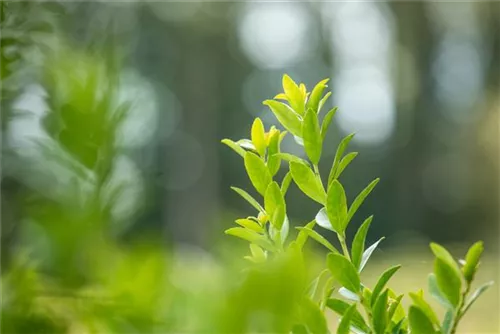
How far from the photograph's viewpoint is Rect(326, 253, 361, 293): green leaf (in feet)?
0.74

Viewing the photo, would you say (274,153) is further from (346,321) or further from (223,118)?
(223,118)

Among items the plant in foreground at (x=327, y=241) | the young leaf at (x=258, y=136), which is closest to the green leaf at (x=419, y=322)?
the plant in foreground at (x=327, y=241)

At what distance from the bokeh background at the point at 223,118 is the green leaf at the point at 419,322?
0.30ft

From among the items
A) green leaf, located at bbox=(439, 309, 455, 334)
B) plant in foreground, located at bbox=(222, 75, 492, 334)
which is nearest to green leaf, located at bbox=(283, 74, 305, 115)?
plant in foreground, located at bbox=(222, 75, 492, 334)

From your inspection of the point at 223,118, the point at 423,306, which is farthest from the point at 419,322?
the point at 223,118

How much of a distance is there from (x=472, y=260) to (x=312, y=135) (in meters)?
0.08

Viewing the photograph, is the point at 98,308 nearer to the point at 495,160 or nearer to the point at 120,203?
the point at 120,203

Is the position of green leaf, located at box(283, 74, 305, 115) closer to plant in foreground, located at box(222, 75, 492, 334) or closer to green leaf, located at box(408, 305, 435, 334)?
plant in foreground, located at box(222, 75, 492, 334)

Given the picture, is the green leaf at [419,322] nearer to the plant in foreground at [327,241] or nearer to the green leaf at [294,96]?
the plant in foreground at [327,241]

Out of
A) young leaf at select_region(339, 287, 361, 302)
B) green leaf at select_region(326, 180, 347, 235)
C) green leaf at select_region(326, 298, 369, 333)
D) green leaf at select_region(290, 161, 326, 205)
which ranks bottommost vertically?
green leaf at select_region(326, 298, 369, 333)

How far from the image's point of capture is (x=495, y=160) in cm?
375

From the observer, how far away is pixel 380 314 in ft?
0.75

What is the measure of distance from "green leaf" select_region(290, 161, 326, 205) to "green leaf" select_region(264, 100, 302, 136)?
0.02 metres

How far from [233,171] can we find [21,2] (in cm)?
502
